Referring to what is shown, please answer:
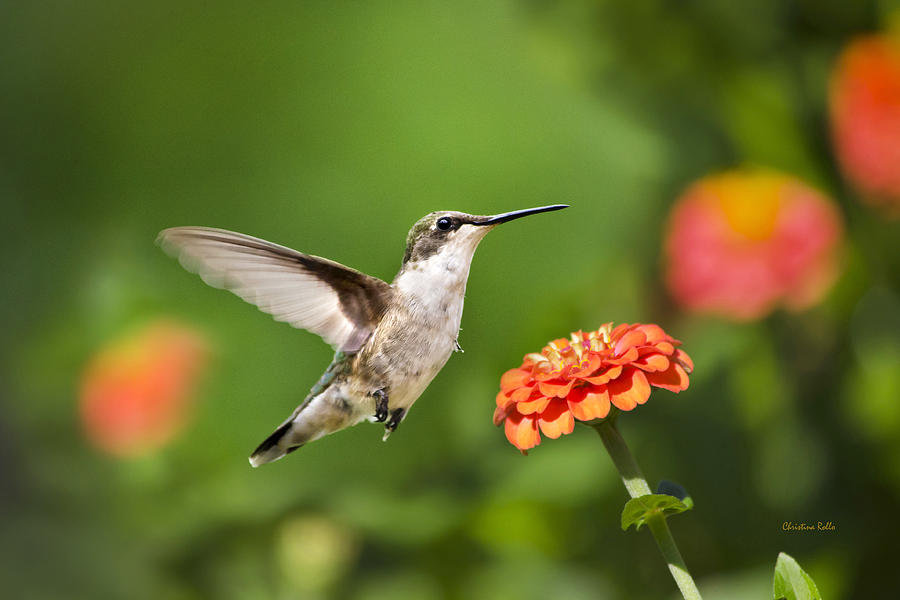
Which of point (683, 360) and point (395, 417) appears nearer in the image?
point (683, 360)

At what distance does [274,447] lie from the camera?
0.71 meters

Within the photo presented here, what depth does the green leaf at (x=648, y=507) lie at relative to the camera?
0.46 meters

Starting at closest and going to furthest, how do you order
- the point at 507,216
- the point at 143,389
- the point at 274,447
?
the point at 507,216 → the point at 274,447 → the point at 143,389

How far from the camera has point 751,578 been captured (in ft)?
3.43

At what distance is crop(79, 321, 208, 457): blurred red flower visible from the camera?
1308 mm

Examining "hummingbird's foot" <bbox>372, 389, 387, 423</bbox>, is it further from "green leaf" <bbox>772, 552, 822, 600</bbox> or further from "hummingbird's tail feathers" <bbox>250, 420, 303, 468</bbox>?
"green leaf" <bbox>772, 552, 822, 600</bbox>

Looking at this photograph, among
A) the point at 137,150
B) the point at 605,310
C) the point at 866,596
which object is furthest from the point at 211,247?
the point at 866,596

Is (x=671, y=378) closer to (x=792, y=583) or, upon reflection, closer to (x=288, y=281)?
(x=792, y=583)

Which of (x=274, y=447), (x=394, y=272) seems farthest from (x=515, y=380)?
(x=394, y=272)

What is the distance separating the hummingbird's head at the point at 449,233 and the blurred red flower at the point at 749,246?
646 millimetres

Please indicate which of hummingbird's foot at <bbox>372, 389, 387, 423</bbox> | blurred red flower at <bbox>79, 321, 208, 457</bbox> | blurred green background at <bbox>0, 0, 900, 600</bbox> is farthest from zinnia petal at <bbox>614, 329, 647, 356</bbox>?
blurred red flower at <bbox>79, 321, 208, 457</bbox>

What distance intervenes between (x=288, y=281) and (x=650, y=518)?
319 millimetres

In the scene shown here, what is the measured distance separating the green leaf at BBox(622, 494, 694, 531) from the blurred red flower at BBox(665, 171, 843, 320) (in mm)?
801

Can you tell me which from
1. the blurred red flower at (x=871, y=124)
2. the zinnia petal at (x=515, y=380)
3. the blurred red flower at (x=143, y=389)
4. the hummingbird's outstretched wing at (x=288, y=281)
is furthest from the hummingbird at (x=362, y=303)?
the blurred red flower at (x=871, y=124)
